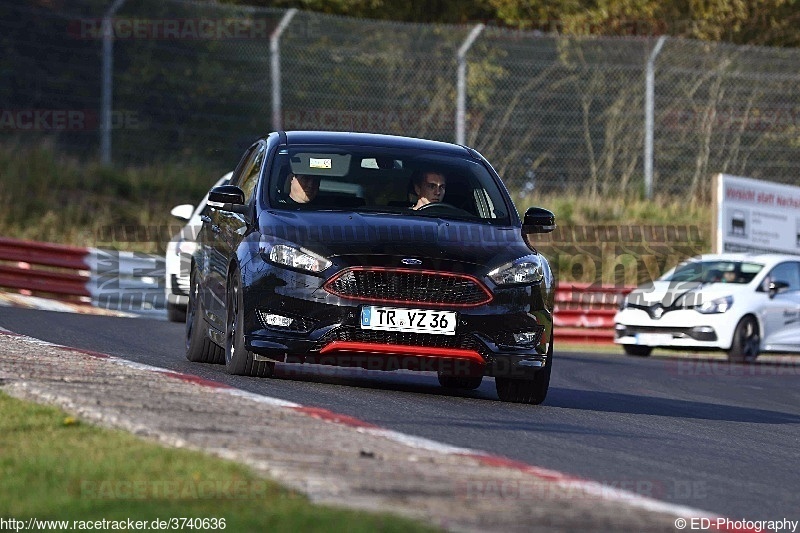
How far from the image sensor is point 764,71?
26859 millimetres

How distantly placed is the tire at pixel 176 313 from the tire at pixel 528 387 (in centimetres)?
916

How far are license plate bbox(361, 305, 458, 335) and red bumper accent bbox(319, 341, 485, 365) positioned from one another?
10cm

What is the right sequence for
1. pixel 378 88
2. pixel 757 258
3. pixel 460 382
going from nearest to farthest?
pixel 460 382, pixel 757 258, pixel 378 88

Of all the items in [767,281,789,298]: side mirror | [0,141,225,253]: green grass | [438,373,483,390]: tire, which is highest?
[0,141,225,253]: green grass

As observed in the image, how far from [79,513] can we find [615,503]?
1924 millimetres

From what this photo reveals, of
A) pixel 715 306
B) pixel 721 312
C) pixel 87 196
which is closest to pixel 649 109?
pixel 715 306

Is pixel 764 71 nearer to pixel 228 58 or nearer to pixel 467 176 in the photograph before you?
pixel 228 58

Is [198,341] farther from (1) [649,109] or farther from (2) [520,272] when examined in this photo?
(1) [649,109]

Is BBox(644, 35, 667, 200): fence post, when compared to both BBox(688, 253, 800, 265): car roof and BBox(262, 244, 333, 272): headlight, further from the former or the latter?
BBox(262, 244, 333, 272): headlight

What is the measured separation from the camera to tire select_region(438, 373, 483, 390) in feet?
38.0

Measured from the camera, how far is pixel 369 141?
1119 cm

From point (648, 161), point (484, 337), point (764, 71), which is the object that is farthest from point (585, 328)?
point (484, 337)

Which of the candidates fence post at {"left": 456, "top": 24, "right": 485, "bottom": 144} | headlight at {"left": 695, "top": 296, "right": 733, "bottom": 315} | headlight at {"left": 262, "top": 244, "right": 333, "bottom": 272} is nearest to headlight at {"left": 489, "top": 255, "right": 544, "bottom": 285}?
headlight at {"left": 262, "top": 244, "right": 333, "bottom": 272}

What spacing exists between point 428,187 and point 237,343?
5.70 ft
